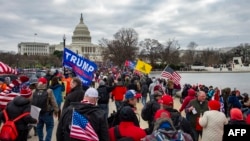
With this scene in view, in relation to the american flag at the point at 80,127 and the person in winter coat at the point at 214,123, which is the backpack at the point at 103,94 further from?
the american flag at the point at 80,127

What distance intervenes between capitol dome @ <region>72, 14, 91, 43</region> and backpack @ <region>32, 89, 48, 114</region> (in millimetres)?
152032

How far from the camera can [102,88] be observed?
11.3m

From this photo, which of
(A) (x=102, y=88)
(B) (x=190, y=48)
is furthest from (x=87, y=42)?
(A) (x=102, y=88)

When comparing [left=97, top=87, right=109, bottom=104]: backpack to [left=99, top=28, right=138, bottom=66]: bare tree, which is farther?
[left=99, top=28, right=138, bottom=66]: bare tree

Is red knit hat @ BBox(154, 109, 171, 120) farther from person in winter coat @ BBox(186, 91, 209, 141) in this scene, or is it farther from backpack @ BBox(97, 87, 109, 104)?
backpack @ BBox(97, 87, 109, 104)

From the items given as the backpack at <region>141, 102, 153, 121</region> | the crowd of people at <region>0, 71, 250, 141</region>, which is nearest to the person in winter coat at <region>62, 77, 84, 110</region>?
the crowd of people at <region>0, 71, 250, 141</region>

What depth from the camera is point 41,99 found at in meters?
8.51

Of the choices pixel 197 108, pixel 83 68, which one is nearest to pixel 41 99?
pixel 83 68

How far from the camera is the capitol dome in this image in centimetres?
15970

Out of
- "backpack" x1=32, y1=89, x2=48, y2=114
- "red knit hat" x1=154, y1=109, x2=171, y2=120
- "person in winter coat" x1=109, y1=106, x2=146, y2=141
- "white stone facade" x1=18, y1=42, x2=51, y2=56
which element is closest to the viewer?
"red knit hat" x1=154, y1=109, x2=171, y2=120

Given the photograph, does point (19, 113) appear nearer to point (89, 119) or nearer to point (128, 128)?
point (89, 119)

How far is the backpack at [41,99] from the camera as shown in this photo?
27.9 feet

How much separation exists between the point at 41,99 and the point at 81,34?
153550 mm

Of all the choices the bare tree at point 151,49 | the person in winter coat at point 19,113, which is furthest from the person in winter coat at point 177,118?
the bare tree at point 151,49
